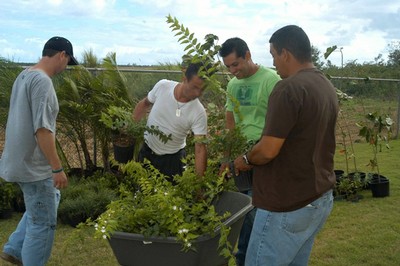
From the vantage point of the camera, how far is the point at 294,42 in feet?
7.27

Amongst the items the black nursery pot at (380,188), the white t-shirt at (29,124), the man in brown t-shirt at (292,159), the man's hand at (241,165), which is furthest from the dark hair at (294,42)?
the black nursery pot at (380,188)

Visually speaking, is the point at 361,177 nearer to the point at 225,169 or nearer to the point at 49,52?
the point at 225,169

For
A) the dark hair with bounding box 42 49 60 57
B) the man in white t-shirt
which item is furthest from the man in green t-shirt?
the dark hair with bounding box 42 49 60 57

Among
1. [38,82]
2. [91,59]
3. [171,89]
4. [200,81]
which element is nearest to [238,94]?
[200,81]

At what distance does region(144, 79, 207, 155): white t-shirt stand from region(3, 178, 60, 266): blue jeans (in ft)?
2.78

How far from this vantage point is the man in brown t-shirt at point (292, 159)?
212cm

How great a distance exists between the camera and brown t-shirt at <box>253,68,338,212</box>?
2086mm

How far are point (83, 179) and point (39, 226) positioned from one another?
253cm

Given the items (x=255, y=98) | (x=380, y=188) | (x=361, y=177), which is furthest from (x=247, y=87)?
(x=361, y=177)

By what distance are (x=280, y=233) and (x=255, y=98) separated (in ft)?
4.14

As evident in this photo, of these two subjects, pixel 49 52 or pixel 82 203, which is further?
pixel 82 203

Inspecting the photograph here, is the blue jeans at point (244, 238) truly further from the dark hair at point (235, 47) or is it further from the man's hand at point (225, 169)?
the dark hair at point (235, 47)

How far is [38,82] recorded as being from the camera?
2.96 m

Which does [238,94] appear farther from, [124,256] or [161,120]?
[124,256]
